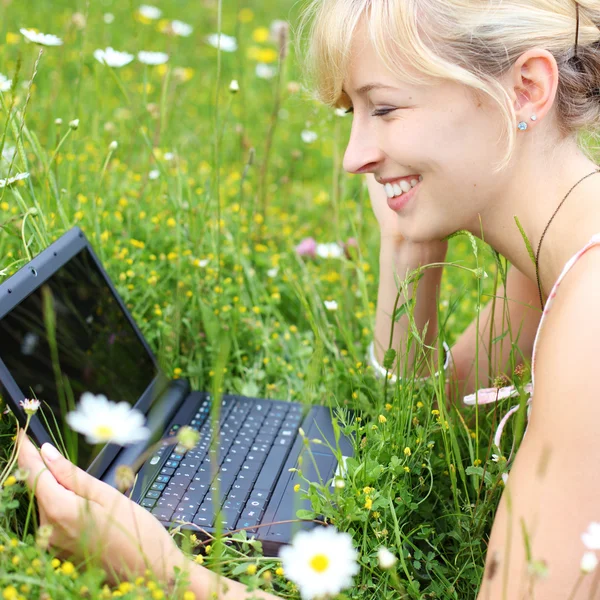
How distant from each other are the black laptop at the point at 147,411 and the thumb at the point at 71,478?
0.05 meters

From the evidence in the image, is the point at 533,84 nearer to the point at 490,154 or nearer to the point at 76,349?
the point at 490,154

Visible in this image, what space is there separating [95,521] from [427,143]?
2.51ft

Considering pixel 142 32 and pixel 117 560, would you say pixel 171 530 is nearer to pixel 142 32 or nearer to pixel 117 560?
pixel 117 560

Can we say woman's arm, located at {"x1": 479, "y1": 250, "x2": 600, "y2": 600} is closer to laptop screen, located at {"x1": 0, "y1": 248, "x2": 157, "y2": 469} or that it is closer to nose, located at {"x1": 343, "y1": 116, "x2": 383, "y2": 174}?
nose, located at {"x1": 343, "y1": 116, "x2": 383, "y2": 174}

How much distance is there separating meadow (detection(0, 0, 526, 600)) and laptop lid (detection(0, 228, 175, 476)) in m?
0.10

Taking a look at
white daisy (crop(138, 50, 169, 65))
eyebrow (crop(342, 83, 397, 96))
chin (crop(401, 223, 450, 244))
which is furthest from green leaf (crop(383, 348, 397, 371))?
white daisy (crop(138, 50, 169, 65))

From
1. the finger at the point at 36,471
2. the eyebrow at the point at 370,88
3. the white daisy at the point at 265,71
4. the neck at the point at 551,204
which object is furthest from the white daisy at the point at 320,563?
the white daisy at the point at 265,71

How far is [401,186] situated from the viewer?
137 centimetres

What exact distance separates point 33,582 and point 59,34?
123 inches

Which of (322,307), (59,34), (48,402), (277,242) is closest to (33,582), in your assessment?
(48,402)

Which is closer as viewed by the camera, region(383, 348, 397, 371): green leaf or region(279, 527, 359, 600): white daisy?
region(279, 527, 359, 600): white daisy

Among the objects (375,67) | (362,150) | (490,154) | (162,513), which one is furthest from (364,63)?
(162,513)

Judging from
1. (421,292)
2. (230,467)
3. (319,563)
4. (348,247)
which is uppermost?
(348,247)

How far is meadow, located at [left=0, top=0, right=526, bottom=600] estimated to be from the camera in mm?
1190
